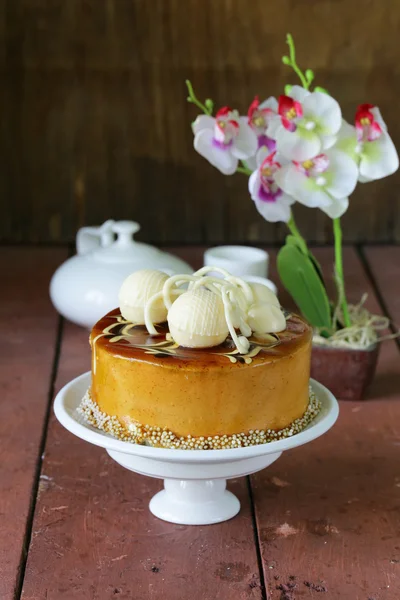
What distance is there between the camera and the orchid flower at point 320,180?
111cm

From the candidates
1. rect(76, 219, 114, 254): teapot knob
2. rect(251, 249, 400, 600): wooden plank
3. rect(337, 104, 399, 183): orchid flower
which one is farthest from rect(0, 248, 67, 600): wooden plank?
rect(337, 104, 399, 183): orchid flower

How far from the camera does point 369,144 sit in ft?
3.67

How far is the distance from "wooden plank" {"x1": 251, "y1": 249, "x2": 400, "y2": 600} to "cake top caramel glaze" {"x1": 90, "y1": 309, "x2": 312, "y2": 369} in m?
0.18

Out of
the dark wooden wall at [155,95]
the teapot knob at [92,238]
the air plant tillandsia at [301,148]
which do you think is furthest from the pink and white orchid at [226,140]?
the dark wooden wall at [155,95]

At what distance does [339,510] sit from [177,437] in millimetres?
225

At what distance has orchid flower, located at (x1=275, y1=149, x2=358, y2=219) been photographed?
1113 millimetres

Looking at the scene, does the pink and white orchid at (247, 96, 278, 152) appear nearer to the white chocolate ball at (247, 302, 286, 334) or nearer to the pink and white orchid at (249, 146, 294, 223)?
the pink and white orchid at (249, 146, 294, 223)

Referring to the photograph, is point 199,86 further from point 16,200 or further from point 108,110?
point 16,200

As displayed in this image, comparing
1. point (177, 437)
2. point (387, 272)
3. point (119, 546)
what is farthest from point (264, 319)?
point (387, 272)

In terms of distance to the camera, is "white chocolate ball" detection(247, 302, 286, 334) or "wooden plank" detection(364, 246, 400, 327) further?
"wooden plank" detection(364, 246, 400, 327)

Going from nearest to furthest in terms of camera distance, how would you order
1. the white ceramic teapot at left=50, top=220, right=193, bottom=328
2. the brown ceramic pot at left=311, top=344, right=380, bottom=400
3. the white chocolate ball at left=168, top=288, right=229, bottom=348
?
the white chocolate ball at left=168, top=288, right=229, bottom=348, the brown ceramic pot at left=311, top=344, right=380, bottom=400, the white ceramic teapot at left=50, top=220, right=193, bottom=328

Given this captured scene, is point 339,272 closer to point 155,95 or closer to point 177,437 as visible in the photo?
point 177,437

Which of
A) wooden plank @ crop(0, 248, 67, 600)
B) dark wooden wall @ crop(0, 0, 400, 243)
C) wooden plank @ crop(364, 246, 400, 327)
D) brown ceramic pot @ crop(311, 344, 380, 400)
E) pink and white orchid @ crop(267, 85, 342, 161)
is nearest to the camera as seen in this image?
wooden plank @ crop(0, 248, 67, 600)

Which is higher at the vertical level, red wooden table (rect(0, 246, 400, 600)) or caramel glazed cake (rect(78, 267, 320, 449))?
caramel glazed cake (rect(78, 267, 320, 449))
